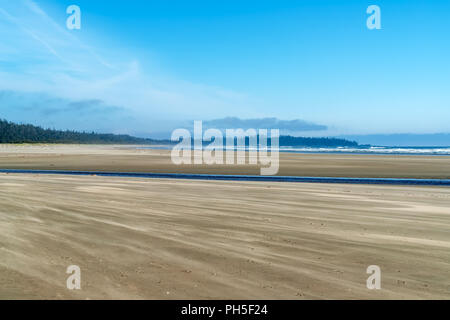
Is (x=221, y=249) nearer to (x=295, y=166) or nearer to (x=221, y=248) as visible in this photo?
(x=221, y=248)

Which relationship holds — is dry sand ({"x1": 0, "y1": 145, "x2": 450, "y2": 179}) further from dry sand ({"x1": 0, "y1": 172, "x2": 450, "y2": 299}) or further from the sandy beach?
dry sand ({"x1": 0, "y1": 172, "x2": 450, "y2": 299})

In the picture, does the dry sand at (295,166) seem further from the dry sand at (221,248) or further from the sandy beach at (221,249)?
the dry sand at (221,248)

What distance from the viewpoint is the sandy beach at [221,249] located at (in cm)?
438

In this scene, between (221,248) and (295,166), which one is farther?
(295,166)

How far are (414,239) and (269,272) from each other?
3.64 metres

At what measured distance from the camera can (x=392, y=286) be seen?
178 inches

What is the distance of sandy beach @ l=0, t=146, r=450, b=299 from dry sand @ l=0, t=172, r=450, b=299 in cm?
2

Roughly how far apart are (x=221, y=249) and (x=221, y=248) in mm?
59

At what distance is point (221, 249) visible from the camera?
19.7 feet

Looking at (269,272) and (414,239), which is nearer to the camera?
(269,272)

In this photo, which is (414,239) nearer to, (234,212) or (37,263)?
(234,212)

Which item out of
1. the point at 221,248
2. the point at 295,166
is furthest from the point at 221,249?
the point at 295,166
